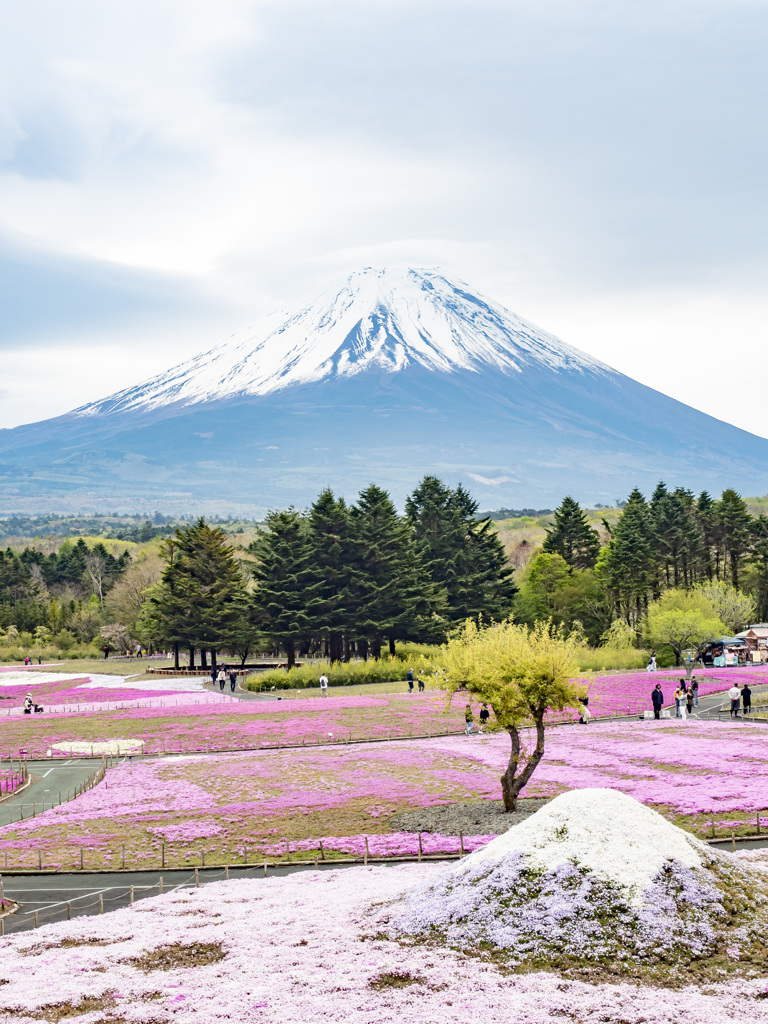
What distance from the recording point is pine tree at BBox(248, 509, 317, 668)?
255 ft

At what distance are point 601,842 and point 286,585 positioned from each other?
65065 millimetres

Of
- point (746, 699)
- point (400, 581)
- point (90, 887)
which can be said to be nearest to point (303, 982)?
point (90, 887)

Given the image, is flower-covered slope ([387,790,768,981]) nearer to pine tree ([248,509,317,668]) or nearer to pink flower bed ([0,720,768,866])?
pink flower bed ([0,720,768,866])

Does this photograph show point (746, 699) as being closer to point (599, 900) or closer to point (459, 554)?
point (599, 900)

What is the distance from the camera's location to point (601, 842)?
1545cm

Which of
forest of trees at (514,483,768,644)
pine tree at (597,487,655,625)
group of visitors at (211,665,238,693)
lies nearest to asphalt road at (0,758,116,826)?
group of visitors at (211,665,238,693)

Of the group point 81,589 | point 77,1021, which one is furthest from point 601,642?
point 81,589

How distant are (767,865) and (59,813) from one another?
22.0 metres

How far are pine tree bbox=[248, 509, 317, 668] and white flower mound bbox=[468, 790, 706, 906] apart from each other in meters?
61.0

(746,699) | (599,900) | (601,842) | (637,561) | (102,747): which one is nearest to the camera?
(599,900)

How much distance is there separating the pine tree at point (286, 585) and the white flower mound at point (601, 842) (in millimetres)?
60958

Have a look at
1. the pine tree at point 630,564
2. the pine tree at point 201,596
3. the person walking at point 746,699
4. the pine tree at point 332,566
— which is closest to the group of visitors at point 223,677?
the pine tree at point 201,596

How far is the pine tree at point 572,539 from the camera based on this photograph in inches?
4085

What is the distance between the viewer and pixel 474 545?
96500 millimetres
